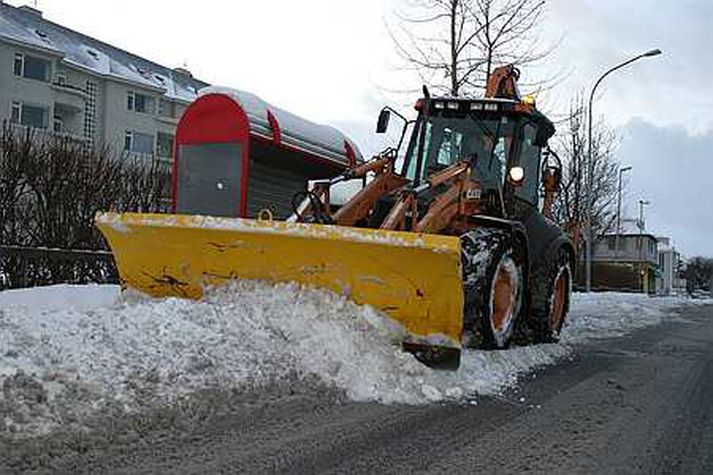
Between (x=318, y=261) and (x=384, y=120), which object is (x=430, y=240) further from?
(x=384, y=120)

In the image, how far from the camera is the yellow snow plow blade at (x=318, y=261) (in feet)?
22.0

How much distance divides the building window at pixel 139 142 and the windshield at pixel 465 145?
37.1m

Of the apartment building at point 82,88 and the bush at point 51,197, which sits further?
the apartment building at point 82,88

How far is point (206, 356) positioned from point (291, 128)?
725 centimetres

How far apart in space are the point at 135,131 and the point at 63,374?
138ft

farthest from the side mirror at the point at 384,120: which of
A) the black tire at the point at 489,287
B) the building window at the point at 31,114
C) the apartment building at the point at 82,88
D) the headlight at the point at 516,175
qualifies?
the building window at the point at 31,114

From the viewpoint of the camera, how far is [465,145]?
9.38 m

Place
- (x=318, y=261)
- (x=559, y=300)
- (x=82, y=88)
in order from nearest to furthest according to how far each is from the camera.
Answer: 1. (x=318, y=261)
2. (x=559, y=300)
3. (x=82, y=88)

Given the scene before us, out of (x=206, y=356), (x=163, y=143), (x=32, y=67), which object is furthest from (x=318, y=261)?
(x=163, y=143)

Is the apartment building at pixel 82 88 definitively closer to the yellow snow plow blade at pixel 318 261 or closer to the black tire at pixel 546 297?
the black tire at pixel 546 297

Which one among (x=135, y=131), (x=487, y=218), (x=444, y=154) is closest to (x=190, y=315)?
(x=487, y=218)

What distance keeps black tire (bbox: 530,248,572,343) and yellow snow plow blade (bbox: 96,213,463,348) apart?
293cm

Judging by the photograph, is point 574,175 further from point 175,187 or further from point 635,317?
point 175,187

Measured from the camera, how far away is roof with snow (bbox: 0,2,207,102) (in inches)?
1513
